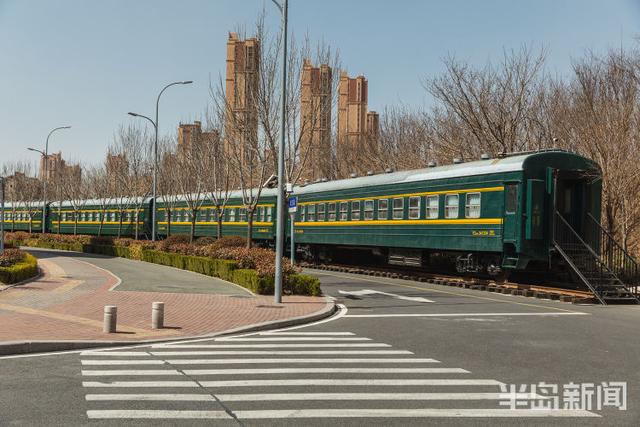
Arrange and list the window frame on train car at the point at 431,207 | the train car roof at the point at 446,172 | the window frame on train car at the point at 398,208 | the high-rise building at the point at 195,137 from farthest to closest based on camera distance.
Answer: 1. the high-rise building at the point at 195,137
2. the window frame on train car at the point at 398,208
3. the window frame on train car at the point at 431,207
4. the train car roof at the point at 446,172

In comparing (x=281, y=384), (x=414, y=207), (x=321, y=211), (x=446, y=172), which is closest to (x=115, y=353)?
(x=281, y=384)

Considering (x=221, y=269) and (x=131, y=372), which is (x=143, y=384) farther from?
(x=221, y=269)

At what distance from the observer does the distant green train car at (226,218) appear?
1462 inches

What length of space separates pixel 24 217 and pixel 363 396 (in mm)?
78885

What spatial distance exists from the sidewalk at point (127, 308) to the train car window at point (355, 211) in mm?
8193

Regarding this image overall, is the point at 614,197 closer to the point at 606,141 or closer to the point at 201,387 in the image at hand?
the point at 606,141

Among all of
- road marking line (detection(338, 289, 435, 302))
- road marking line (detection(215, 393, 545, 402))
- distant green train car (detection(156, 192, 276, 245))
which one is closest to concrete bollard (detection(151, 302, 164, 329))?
road marking line (detection(215, 393, 545, 402))

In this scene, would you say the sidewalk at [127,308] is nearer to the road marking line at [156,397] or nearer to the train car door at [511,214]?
the road marking line at [156,397]

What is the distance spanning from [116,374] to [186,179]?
40.0 metres

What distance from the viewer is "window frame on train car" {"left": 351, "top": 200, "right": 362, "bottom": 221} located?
96.9 ft

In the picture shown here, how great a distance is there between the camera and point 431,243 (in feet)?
81.0

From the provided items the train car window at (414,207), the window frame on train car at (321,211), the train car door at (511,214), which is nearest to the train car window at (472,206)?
the train car door at (511,214)

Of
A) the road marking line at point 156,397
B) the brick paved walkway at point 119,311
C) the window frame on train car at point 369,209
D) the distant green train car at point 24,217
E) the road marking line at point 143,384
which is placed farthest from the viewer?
the distant green train car at point 24,217

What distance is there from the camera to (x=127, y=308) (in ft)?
51.5
